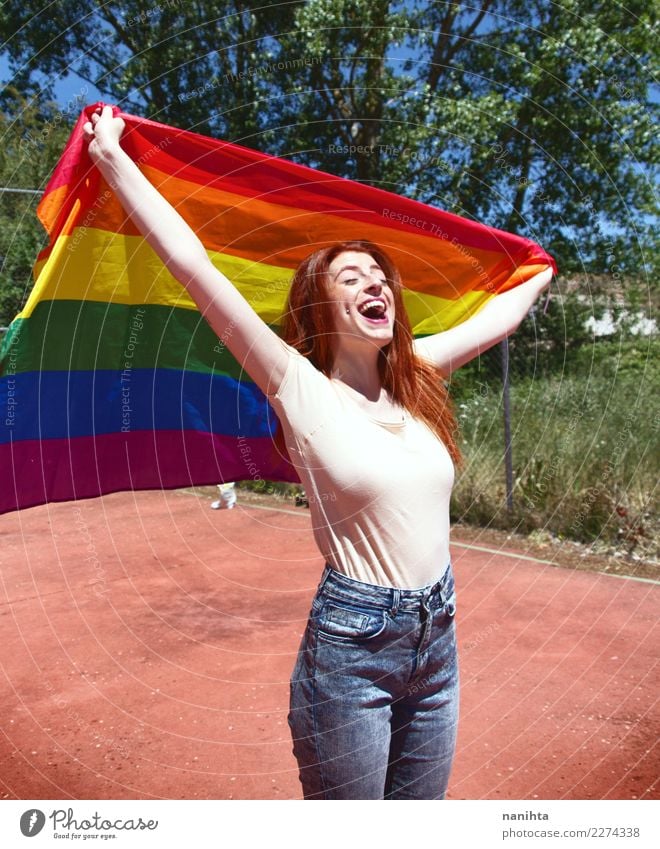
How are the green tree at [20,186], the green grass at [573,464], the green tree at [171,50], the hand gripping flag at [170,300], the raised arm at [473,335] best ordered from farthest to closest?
1. the green tree at [20,186]
2. the green tree at [171,50]
3. the green grass at [573,464]
4. the hand gripping flag at [170,300]
5. the raised arm at [473,335]

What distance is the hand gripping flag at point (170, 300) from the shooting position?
257cm

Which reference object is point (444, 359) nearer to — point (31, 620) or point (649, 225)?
point (31, 620)

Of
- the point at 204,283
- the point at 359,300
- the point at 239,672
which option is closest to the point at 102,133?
the point at 204,283

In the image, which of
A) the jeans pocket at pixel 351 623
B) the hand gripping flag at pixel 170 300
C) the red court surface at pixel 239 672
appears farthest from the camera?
the red court surface at pixel 239 672

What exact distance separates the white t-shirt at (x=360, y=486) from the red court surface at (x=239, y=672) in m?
1.91

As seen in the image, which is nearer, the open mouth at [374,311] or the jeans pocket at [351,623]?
the jeans pocket at [351,623]

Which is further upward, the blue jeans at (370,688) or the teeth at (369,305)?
the teeth at (369,305)

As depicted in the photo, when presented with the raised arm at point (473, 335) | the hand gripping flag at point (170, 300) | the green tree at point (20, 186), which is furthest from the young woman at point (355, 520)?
the green tree at point (20, 186)

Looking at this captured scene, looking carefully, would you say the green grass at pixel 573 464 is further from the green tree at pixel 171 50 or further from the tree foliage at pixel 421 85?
the green tree at pixel 171 50

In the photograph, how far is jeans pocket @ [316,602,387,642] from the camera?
1829mm

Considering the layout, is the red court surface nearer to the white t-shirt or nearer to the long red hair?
the white t-shirt

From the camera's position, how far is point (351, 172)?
1037cm

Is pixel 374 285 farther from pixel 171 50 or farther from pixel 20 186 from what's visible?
pixel 20 186

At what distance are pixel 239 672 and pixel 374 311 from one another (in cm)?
320
